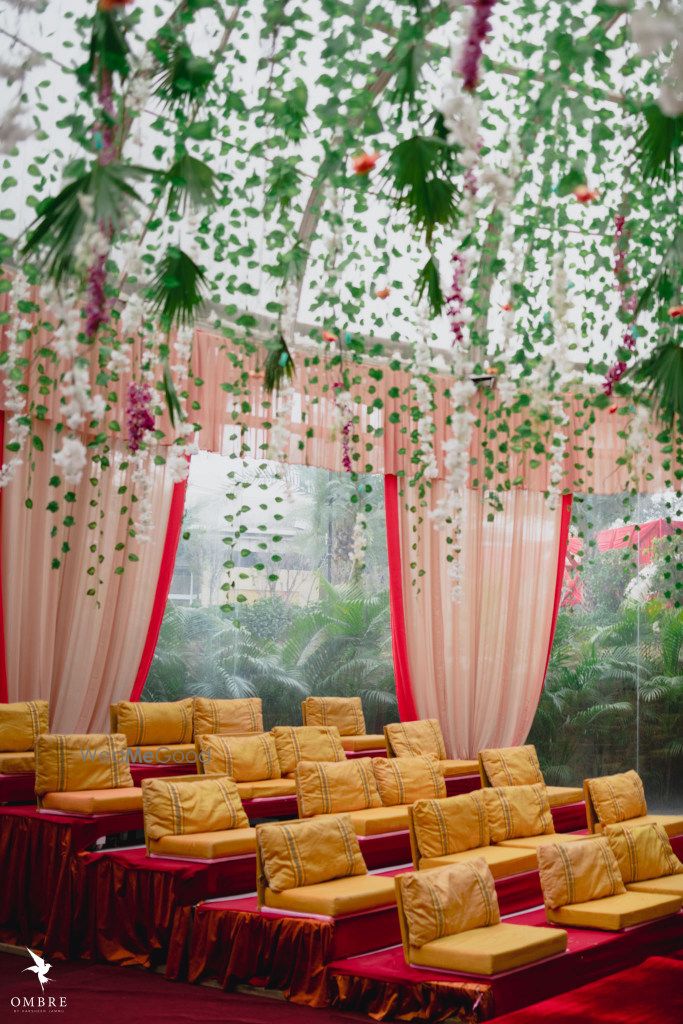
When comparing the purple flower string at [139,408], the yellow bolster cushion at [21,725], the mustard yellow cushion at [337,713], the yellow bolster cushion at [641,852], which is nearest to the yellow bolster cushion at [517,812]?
the yellow bolster cushion at [641,852]

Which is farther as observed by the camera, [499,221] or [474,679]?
[474,679]

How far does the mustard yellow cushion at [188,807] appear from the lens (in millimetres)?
6086

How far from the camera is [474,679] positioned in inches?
377

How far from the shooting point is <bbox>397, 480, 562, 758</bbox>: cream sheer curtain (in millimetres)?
9344

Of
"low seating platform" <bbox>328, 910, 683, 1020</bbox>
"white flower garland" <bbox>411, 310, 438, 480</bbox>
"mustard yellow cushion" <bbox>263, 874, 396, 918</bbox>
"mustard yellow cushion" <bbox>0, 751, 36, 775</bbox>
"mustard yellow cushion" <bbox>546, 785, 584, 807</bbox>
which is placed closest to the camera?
"low seating platform" <bbox>328, 910, 683, 1020</bbox>

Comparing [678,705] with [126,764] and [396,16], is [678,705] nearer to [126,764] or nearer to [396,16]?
[126,764]

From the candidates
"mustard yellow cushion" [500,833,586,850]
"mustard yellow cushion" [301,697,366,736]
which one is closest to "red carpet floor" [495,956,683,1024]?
"mustard yellow cushion" [500,833,586,850]

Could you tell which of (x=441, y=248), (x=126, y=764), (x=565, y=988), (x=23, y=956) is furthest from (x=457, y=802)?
(x=441, y=248)

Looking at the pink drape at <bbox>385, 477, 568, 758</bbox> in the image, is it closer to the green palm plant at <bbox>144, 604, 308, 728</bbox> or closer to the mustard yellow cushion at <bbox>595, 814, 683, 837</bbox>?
the green palm plant at <bbox>144, 604, 308, 728</bbox>

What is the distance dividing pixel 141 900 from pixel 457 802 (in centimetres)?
181

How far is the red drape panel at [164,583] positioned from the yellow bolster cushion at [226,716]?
1.36ft

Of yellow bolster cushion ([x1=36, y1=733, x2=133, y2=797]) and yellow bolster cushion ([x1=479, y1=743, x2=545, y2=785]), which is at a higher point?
yellow bolster cushion ([x1=36, y1=733, x2=133, y2=797])

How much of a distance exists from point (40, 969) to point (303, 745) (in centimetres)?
249

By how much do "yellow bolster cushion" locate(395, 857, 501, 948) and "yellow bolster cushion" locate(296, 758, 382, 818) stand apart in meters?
1.53
